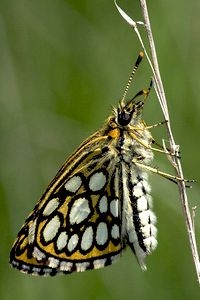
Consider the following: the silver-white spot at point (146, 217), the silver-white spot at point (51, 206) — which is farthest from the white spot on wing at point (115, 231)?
the silver-white spot at point (51, 206)

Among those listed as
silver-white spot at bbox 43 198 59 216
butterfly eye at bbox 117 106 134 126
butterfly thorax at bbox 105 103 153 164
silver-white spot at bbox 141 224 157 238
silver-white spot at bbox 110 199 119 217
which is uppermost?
butterfly eye at bbox 117 106 134 126

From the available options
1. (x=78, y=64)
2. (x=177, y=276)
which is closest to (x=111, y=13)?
(x=78, y=64)

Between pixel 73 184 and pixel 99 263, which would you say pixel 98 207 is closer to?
pixel 73 184

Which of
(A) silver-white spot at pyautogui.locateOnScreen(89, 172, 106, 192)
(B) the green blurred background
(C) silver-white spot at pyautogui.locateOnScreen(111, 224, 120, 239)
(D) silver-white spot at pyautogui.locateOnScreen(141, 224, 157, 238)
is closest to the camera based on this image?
(D) silver-white spot at pyautogui.locateOnScreen(141, 224, 157, 238)

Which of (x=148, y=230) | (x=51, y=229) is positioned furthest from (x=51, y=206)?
(x=148, y=230)

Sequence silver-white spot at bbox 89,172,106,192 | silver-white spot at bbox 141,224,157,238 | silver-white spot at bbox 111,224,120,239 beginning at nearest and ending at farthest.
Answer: silver-white spot at bbox 141,224,157,238 < silver-white spot at bbox 111,224,120,239 < silver-white spot at bbox 89,172,106,192

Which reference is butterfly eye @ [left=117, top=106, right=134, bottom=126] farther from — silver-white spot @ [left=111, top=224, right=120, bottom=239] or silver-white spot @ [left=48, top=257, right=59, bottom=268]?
silver-white spot @ [left=48, top=257, right=59, bottom=268]

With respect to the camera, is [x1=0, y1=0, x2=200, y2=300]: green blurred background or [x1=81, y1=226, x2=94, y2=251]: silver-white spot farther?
[x1=0, y1=0, x2=200, y2=300]: green blurred background

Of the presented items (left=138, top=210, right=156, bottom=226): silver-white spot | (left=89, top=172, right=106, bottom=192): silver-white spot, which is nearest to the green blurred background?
(left=89, top=172, right=106, bottom=192): silver-white spot
